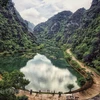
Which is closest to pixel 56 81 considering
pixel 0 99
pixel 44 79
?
pixel 44 79

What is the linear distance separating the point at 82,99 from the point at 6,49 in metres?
103

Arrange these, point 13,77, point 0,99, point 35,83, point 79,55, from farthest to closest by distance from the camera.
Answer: point 79,55 < point 35,83 < point 13,77 < point 0,99

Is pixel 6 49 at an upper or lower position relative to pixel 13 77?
upper

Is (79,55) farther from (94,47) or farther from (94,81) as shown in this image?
(94,81)

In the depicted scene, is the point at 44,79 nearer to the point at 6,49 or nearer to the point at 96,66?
the point at 96,66

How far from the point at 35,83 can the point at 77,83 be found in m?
17.7

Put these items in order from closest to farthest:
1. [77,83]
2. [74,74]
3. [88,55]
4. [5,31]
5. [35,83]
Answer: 1. [35,83]
2. [77,83]
3. [74,74]
4. [88,55]
5. [5,31]

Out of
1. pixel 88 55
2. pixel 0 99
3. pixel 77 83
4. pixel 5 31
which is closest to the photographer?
pixel 0 99

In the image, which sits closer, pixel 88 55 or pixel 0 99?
pixel 0 99

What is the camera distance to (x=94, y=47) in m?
123

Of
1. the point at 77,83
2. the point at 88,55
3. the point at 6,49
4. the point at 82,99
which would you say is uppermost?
the point at 6,49

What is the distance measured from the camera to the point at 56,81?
269 feet

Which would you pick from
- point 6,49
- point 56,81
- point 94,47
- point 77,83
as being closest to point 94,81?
point 77,83

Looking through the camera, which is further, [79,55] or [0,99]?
[79,55]
